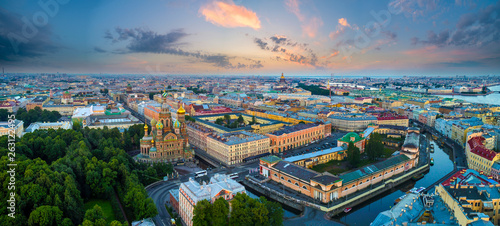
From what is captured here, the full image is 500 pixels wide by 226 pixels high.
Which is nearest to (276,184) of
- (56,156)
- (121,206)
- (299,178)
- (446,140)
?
(299,178)

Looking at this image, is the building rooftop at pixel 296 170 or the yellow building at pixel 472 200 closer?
the yellow building at pixel 472 200

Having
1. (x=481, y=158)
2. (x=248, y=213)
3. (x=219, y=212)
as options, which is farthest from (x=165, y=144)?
(x=481, y=158)

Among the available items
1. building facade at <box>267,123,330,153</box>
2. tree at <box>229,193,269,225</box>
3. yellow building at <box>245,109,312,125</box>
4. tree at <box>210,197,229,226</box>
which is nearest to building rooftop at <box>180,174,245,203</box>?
tree at <box>210,197,229,226</box>

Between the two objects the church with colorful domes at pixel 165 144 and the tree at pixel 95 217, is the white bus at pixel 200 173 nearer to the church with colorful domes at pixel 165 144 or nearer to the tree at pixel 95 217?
the church with colorful domes at pixel 165 144

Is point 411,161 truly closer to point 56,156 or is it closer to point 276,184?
point 276,184

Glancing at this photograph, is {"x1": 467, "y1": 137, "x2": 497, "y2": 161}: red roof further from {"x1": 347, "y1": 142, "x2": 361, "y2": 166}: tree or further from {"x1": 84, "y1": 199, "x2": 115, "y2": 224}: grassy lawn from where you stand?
{"x1": 84, "y1": 199, "x2": 115, "y2": 224}: grassy lawn

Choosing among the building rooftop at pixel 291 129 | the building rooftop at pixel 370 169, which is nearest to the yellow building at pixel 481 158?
the building rooftop at pixel 370 169

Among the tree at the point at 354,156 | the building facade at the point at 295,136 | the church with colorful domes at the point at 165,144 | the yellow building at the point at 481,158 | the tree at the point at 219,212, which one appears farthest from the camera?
the building facade at the point at 295,136

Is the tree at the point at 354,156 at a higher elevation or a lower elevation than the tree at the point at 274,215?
higher
